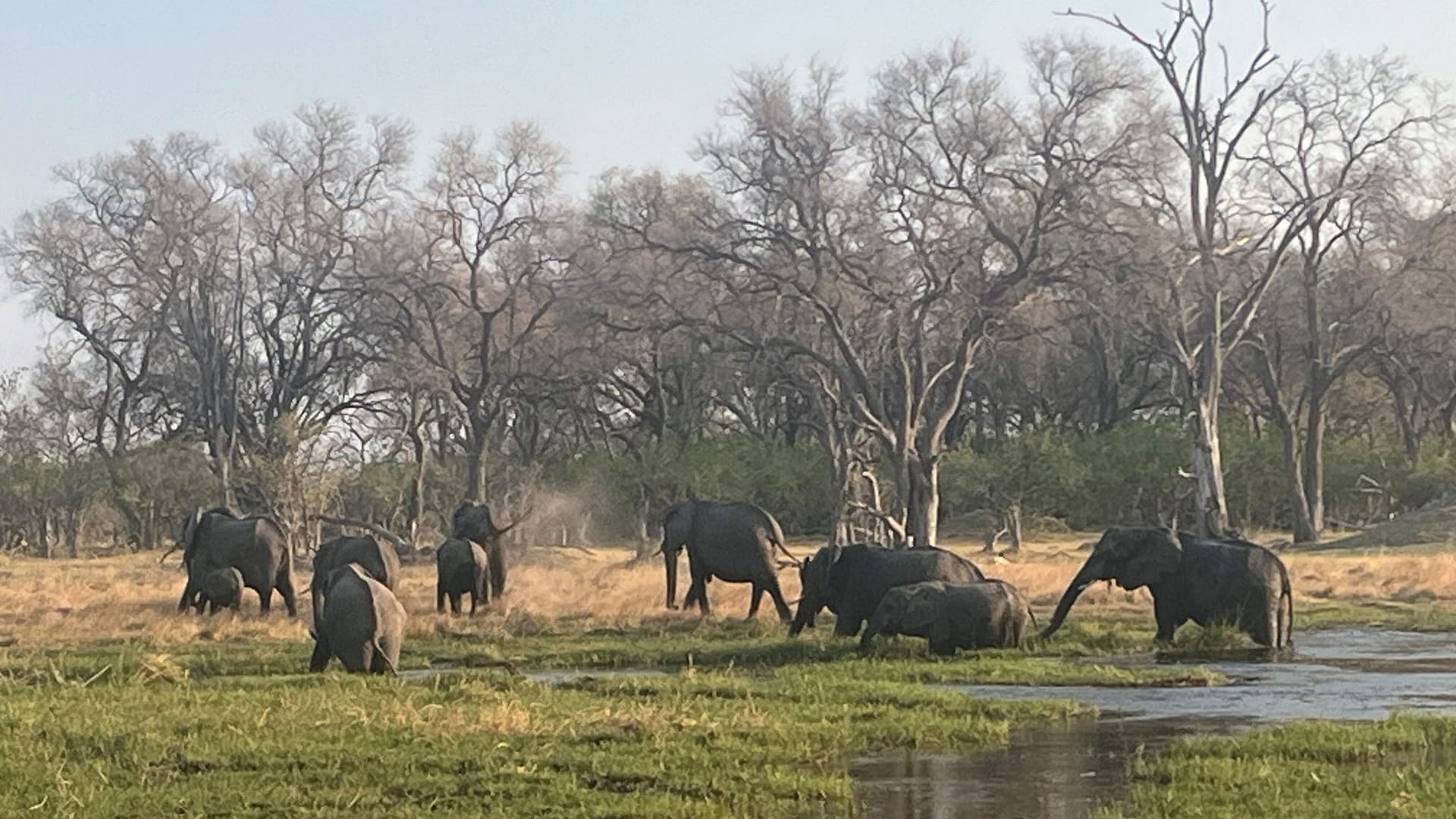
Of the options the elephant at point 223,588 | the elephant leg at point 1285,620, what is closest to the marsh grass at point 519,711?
the elephant at point 223,588

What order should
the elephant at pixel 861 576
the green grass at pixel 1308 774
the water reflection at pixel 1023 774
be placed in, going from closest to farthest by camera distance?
the green grass at pixel 1308 774 < the water reflection at pixel 1023 774 < the elephant at pixel 861 576

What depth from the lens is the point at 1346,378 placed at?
70.6m

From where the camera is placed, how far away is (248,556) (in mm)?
→ 27156

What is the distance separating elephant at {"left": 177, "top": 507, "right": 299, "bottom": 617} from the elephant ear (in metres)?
11.8

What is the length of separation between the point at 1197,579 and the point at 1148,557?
64 centimetres

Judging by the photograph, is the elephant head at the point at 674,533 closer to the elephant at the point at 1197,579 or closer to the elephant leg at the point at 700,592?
the elephant leg at the point at 700,592

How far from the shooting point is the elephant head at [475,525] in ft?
96.4

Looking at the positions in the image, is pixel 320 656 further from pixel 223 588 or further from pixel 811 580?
pixel 223 588

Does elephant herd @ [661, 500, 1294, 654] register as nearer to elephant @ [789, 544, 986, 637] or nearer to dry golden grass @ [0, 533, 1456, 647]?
elephant @ [789, 544, 986, 637]

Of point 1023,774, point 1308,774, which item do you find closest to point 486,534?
point 1023,774

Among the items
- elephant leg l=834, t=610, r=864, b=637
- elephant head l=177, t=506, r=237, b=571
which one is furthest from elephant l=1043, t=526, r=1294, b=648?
elephant head l=177, t=506, r=237, b=571

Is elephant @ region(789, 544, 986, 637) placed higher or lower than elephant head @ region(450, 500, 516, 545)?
lower

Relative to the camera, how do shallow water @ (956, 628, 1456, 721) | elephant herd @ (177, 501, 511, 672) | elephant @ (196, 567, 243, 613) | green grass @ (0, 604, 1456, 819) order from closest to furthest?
green grass @ (0, 604, 1456, 819) < shallow water @ (956, 628, 1456, 721) < elephant herd @ (177, 501, 511, 672) < elephant @ (196, 567, 243, 613)

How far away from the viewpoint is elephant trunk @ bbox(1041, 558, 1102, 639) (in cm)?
2236
